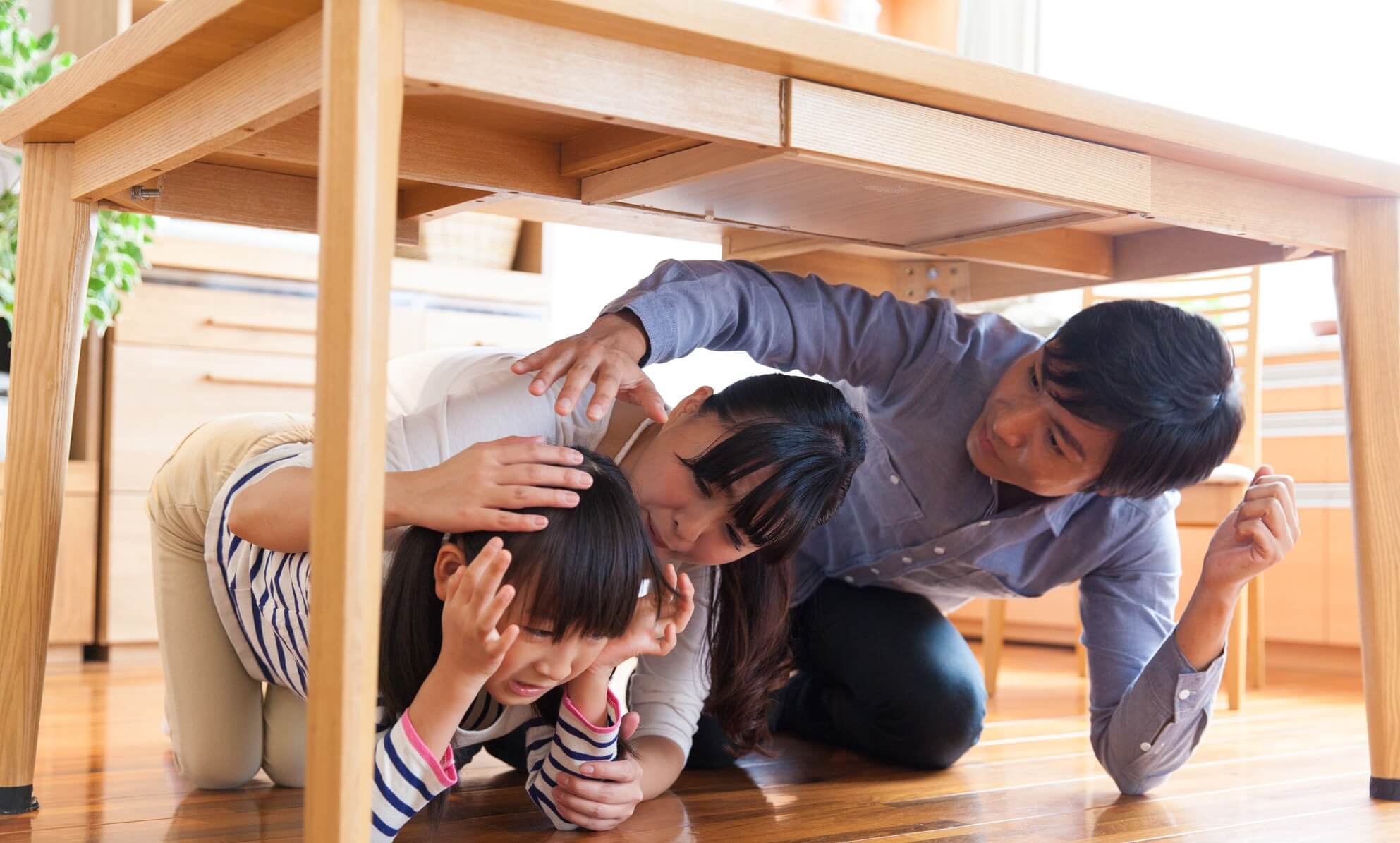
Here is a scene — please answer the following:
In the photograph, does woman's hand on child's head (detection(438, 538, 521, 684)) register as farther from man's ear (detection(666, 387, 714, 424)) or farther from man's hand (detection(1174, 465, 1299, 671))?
man's hand (detection(1174, 465, 1299, 671))

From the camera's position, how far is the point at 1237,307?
241cm

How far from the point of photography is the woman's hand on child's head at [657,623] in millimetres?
922

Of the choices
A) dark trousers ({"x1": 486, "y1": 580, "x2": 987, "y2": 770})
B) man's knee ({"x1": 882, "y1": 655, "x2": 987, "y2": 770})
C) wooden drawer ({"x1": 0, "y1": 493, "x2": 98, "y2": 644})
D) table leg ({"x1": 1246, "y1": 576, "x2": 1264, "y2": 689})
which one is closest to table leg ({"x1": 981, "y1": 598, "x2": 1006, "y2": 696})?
table leg ({"x1": 1246, "y1": 576, "x2": 1264, "y2": 689})

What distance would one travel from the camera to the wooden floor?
3.36 ft

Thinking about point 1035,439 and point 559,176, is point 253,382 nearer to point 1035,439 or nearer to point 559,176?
point 559,176

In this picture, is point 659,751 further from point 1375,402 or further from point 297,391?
point 297,391

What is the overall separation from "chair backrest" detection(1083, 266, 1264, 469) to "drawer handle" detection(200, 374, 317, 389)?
5.23 ft

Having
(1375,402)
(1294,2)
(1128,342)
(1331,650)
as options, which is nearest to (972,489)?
(1128,342)

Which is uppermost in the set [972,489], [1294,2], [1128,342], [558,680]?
[1294,2]

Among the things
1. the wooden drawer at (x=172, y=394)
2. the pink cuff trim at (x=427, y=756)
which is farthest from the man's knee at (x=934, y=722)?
the wooden drawer at (x=172, y=394)

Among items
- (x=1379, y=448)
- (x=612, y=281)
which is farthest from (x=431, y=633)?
(x=612, y=281)

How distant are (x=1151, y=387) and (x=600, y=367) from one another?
0.49 meters

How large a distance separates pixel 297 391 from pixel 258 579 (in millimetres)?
1647

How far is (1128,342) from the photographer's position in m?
1.09
